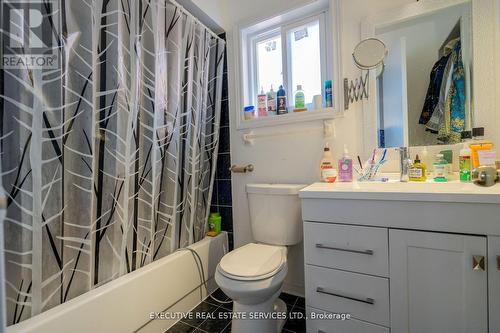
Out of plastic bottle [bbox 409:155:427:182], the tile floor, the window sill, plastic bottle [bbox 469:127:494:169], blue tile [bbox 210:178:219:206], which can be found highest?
the window sill

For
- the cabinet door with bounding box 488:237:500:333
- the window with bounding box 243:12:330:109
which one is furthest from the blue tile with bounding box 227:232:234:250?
the cabinet door with bounding box 488:237:500:333

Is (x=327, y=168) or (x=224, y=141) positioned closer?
(x=327, y=168)

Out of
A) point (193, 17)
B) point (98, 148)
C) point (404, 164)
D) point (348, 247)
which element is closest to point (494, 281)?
point (348, 247)

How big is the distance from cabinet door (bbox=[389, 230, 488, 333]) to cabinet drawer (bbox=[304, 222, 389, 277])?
0.12 ft

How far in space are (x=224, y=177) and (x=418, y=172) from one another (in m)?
1.23

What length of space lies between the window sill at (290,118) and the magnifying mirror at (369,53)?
0.29m

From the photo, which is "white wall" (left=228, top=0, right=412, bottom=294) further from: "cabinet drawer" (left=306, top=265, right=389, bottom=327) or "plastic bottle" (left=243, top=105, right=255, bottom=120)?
"cabinet drawer" (left=306, top=265, right=389, bottom=327)

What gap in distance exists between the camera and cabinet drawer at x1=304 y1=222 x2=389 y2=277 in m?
0.92

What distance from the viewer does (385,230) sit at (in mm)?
909

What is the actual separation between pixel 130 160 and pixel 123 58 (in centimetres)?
47

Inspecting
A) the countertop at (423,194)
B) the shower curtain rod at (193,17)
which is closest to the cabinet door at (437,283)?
the countertop at (423,194)

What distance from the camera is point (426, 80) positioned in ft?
4.05

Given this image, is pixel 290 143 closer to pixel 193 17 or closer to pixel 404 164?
pixel 404 164

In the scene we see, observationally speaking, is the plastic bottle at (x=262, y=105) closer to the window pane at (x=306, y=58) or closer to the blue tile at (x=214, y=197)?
the window pane at (x=306, y=58)
